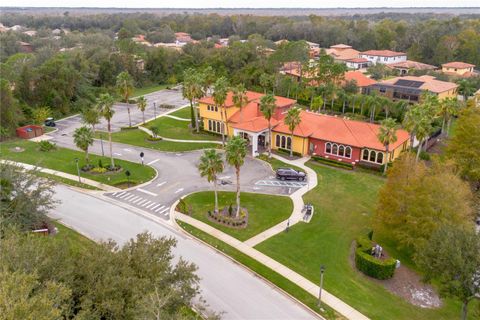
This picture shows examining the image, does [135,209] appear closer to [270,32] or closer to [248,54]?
[248,54]

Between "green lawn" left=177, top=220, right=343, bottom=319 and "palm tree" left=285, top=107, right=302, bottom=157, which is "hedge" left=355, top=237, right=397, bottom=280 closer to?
"green lawn" left=177, top=220, right=343, bottom=319

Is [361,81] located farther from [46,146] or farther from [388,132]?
[46,146]

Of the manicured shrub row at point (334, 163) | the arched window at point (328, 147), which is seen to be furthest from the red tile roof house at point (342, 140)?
the manicured shrub row at point (334, 163)

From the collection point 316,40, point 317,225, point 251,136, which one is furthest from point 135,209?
point 316,40

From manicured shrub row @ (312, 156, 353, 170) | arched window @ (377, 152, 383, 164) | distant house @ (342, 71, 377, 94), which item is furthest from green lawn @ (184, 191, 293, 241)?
distant house @ (342, 71, 377, 94)

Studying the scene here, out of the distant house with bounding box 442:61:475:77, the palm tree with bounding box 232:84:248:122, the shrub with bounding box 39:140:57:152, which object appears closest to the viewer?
the palm tree with bounding box 232:84:248:122

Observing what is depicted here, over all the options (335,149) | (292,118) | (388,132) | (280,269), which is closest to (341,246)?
(280,269)
